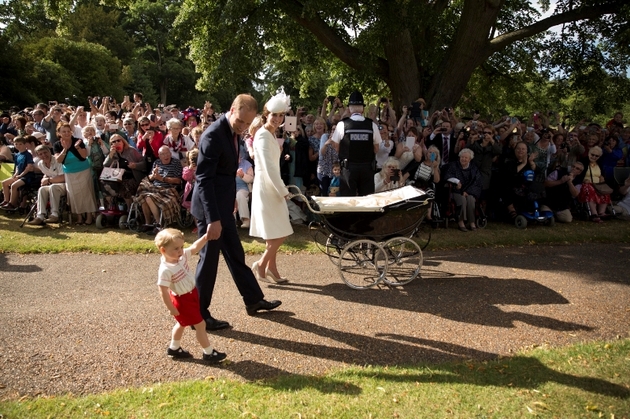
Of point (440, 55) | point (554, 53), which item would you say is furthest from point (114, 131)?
point (554, 53)

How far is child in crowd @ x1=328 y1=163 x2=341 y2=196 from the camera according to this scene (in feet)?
30.8

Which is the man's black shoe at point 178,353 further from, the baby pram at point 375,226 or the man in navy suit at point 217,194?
the baby pram at point 375,226

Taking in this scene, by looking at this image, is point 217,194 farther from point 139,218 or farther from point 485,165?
point 485,165

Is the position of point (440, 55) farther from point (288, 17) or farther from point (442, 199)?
point (442, 199)

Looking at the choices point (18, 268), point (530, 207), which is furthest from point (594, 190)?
point (18, 268)

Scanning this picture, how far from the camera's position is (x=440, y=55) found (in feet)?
51.3

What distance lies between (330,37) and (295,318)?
33.9 feet

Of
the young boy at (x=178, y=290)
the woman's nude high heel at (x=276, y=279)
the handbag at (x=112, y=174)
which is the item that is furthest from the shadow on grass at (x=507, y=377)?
the handbag at (x=112, y=174)

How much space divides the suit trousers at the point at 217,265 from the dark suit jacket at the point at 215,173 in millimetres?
157

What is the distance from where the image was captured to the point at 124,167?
9469mm

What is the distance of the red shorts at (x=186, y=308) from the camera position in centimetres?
424

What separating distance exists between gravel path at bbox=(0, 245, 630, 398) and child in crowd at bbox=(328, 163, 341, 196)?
2.14 m

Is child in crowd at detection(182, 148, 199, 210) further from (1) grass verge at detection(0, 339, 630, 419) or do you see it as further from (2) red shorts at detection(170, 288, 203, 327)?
(1) grass verge at detection(0, 339, 630, 419)

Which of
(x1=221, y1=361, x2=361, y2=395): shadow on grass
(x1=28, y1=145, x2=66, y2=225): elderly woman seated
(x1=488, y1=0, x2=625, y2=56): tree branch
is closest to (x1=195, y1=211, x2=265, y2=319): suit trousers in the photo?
(x1=221, y1=361, x2=361, y2=395): shadow on grass
